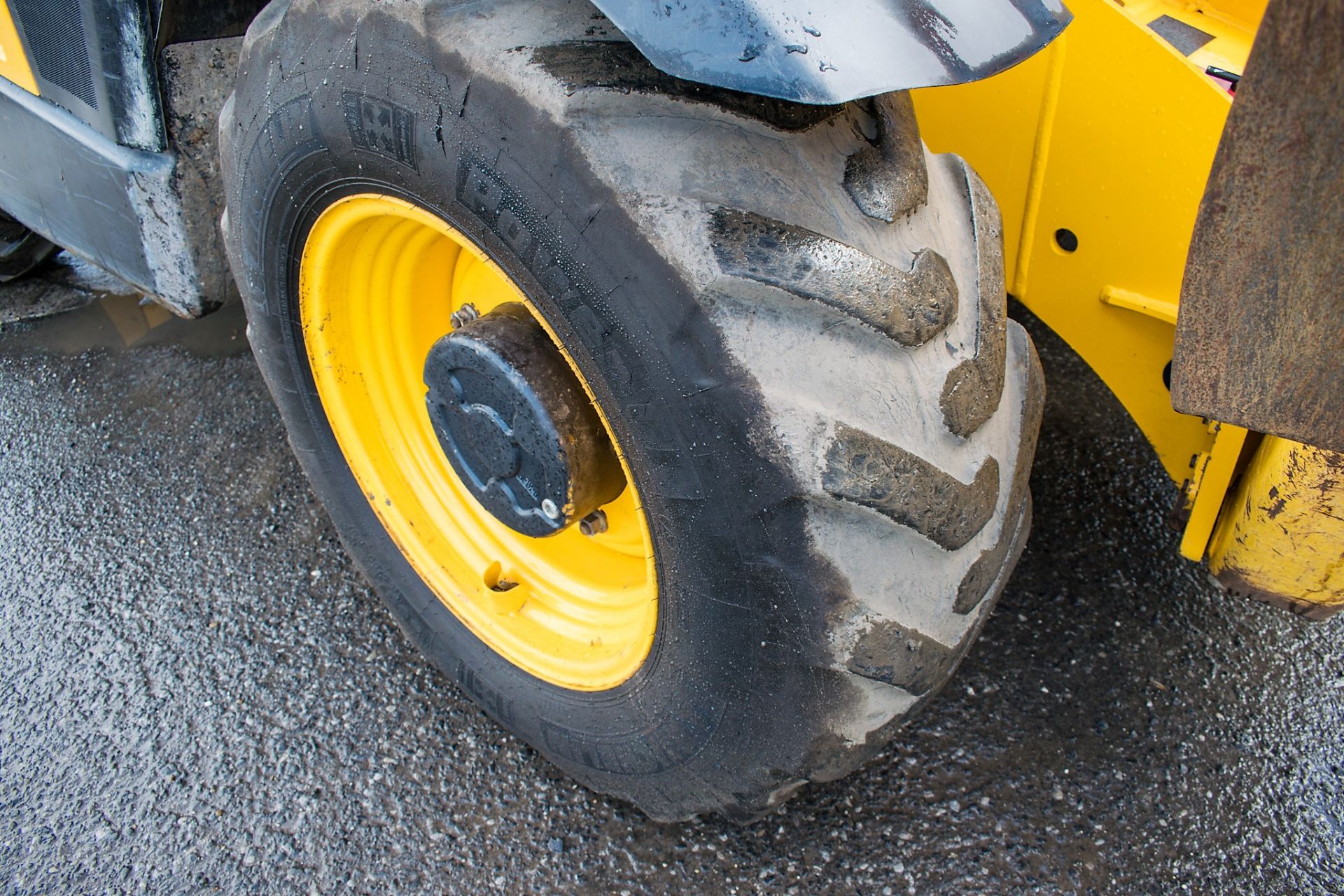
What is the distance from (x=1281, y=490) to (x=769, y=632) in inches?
26.2

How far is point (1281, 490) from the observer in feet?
3.94

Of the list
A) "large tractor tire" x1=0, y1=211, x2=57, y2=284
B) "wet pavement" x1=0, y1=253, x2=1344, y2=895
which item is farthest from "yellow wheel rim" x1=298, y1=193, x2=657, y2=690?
"large tractor tire" x1=0, y1=211, x2=57, y2=284

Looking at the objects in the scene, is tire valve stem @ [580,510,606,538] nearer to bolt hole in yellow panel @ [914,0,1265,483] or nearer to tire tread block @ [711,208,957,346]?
tire tread block @ [711,208,957,346]

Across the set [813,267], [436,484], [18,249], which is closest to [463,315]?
[436,484]

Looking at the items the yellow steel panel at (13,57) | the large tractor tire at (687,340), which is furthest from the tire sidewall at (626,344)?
the yellow steel panel at (13,57)

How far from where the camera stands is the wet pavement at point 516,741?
4.96 ft

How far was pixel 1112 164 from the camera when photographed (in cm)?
133

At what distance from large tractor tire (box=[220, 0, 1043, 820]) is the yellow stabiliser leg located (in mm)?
293

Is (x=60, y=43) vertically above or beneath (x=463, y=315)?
above

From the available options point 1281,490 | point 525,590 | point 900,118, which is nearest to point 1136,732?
point 1281,490

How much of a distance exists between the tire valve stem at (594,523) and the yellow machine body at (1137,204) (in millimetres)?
747

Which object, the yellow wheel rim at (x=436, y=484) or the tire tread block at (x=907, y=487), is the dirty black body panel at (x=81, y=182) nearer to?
the yellow wheel rim at (x=436, y=484)

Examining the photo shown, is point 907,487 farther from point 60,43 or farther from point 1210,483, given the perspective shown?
point 60,43

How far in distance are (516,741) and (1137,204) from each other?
1.27m
